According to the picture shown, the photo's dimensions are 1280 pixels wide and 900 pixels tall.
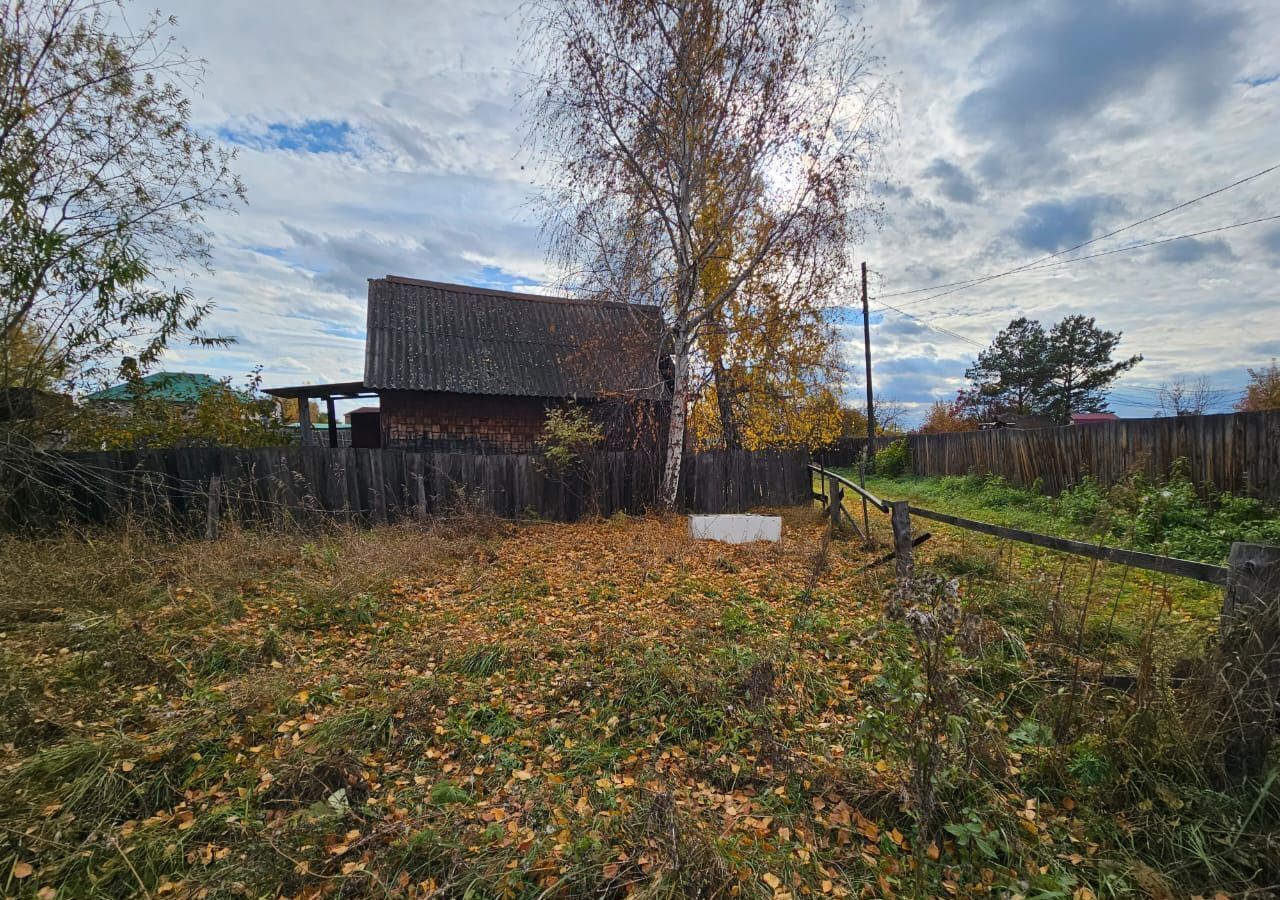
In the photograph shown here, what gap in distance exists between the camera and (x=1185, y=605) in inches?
188

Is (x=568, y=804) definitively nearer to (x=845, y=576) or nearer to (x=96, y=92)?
(x=845, y=576)

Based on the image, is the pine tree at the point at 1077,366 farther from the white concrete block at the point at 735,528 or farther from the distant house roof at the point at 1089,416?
the white concrete block at the point at 735,528

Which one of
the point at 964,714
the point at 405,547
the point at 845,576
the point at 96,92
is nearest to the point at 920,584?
the point at 964,714

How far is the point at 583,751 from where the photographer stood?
300cm

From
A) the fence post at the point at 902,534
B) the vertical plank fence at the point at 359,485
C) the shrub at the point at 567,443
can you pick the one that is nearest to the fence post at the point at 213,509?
the vertical plank fence at the point at 359,485

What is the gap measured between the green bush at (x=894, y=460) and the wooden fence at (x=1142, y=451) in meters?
3.92

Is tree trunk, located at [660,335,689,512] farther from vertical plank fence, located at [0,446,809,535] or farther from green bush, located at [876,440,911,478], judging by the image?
green bush, located at [876,440,911,478]

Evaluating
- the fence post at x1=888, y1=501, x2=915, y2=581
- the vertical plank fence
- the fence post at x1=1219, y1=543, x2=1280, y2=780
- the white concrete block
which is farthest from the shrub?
the fence post at x1=1219, y1=543, x2=1280, y2=780

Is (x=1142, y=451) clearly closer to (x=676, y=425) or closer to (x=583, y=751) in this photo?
(x=676, y=425)

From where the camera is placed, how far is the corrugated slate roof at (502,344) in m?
11.0

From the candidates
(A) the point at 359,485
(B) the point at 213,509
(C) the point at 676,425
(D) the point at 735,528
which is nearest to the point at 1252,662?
(D) the point at 735,528

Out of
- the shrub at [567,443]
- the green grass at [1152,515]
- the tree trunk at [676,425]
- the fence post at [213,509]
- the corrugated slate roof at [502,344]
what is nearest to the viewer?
the green grass at [1152,515]

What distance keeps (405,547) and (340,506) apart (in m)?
2.21

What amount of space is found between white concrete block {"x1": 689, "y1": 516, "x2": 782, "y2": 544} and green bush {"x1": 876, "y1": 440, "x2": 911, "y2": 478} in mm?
12966
